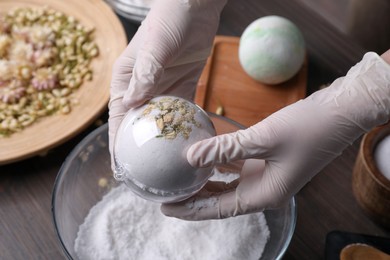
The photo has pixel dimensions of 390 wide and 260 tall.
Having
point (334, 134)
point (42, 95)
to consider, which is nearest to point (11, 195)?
point (42, 95)

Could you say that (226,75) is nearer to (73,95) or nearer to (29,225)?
(73,95)

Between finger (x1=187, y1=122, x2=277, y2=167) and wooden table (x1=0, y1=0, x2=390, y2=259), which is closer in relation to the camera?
finger (x1=187, y1=122, x2=277, y2=167)

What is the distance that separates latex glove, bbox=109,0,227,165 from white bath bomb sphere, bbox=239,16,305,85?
0.20 metres

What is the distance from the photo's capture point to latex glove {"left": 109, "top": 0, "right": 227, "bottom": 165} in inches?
36.5

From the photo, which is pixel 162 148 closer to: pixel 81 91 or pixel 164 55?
pixel 164 55

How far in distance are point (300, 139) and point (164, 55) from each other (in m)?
0.27

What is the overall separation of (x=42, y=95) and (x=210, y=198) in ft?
1.87

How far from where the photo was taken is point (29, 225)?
111 cm

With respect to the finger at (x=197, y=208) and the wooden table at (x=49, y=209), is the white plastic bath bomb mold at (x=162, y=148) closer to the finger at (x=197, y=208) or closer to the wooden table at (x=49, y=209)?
the finger at (x=197, y=208)

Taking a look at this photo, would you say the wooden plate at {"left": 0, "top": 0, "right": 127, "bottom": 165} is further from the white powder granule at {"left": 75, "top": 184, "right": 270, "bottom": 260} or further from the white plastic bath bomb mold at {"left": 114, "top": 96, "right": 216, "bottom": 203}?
the white plastic bath bomb mold at {"left": 114, "top": 96, "right": 216, "bottom": 203}

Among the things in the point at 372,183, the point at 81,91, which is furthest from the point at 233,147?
the point at 81,91

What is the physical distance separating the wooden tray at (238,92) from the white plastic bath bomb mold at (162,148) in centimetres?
44

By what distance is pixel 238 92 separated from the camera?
133cm

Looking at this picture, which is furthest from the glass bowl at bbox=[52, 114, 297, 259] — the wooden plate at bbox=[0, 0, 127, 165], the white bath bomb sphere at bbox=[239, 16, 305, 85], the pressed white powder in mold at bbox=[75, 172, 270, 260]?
the white bath bomb sphere at bbox=[239, 16, 305, 85]
